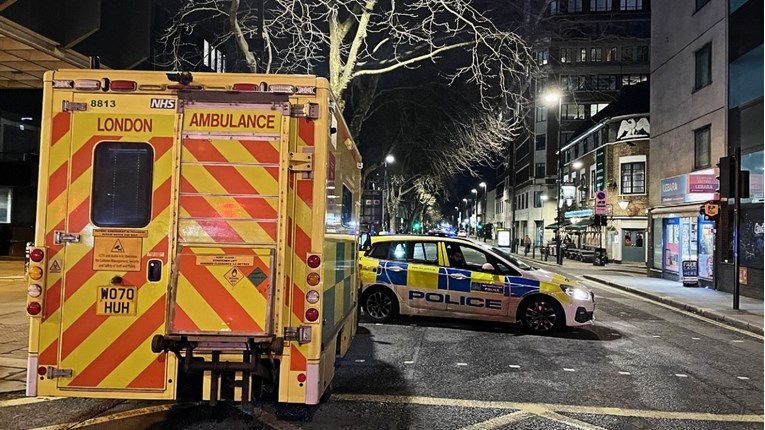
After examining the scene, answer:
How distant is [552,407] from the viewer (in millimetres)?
5609

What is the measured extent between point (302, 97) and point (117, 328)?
2.22 metres

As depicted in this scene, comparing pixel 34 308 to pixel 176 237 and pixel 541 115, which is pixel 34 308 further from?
pixel 541 115

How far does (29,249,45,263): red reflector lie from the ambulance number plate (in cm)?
48

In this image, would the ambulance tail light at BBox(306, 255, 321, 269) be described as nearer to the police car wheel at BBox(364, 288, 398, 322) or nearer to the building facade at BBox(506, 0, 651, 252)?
the police car wheel at BBox(364, 288, 398, 322)

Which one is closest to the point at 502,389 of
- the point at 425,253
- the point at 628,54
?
the point at 425,253

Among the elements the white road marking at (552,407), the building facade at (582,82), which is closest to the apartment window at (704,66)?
the white road marking at (552,407)

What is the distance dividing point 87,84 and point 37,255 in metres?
1.32

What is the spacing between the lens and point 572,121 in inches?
2096

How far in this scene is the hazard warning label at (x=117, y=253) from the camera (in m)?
4.12

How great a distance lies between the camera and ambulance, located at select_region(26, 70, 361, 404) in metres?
4.07

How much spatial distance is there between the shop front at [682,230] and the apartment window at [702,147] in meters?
0.77

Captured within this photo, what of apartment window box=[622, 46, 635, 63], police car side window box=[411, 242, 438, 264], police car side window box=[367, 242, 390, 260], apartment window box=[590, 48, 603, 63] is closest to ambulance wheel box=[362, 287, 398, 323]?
police car side window box=[367, 242, 390, 260]

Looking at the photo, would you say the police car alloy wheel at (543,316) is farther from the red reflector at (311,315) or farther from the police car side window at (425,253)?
the red reflector at (311,315)

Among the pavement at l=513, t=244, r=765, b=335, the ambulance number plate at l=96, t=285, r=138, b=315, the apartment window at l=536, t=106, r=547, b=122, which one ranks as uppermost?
the apartment window at l=536, t=106, r=547, b=122
